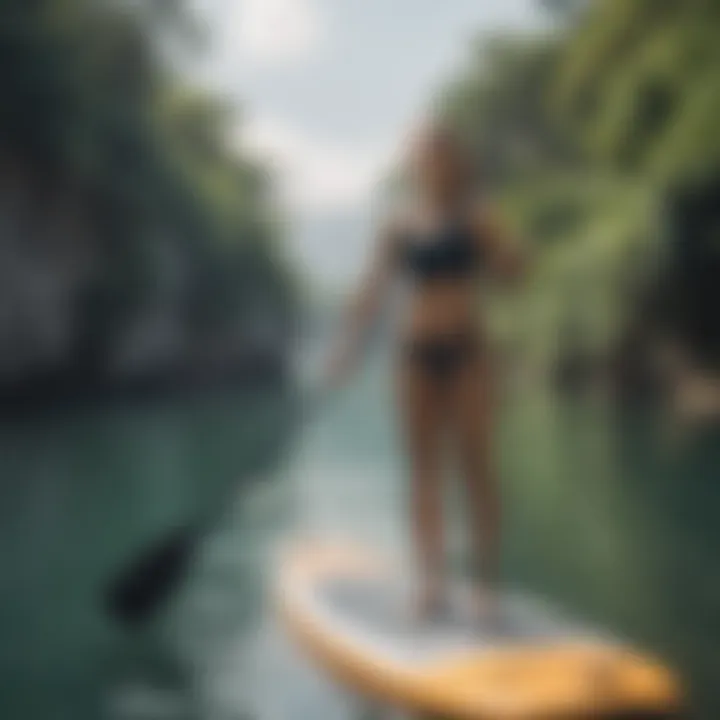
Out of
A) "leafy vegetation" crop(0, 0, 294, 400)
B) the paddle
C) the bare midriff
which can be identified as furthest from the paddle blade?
the bare midriff

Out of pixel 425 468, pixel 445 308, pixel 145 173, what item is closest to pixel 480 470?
pixel 425 468

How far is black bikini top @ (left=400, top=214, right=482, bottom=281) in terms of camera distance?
135cm

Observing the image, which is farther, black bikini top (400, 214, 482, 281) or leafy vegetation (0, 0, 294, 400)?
leafy vegetation (0, 0, 294, 400)

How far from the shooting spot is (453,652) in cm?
135

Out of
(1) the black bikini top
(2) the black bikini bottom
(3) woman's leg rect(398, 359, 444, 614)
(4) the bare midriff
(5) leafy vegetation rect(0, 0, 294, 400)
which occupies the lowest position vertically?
(3) woman's leg rect(398, 359, 444, 614)

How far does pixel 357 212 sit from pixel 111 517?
454 millimetres

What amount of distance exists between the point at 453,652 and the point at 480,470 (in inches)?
7.1

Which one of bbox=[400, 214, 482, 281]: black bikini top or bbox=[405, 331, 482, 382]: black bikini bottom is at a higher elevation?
bbox=[400, 214, 482, 281]: black bikini top

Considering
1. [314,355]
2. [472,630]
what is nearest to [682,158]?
[314,355]

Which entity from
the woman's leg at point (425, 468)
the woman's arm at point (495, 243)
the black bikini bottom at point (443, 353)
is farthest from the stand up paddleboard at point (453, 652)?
the woman's arm at point (495, 243)

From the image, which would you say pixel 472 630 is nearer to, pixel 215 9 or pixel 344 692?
pixel 344 692

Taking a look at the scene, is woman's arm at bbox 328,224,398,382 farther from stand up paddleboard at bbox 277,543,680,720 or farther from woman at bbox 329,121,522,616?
stand up paddleboard at bbox 277,543,680,720

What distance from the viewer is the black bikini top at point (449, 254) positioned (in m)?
1.35

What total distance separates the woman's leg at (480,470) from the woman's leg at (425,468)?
0.08ft
